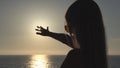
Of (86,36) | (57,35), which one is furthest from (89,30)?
(57,35)

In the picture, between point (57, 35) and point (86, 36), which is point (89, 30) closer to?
point (86, 36)

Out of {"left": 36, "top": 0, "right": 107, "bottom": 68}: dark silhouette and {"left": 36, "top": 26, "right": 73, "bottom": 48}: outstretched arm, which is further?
{"left": 36, "top": 26, "right": 73, "bottom": 48}: outstretched arm

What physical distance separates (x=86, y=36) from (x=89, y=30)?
0.04 metres

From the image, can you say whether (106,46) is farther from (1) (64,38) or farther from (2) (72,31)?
(1) (64,38)

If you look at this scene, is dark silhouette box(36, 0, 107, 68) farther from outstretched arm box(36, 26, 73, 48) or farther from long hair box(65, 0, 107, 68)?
outstretched arm box(36, 26, 73, 48)

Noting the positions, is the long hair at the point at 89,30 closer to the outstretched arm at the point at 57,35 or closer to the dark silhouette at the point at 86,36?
the dark silhouette at the point at 86,36

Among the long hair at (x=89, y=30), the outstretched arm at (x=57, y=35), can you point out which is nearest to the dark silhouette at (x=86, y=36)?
the long hair at (x=89, y=30)

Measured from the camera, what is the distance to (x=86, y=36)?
246 centimetres

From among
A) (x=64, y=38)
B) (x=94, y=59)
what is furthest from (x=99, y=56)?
(x=64, y=38)

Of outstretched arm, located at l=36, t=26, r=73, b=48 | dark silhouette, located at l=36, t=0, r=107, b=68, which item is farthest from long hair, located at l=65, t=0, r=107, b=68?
outstretched arm, located at l=36, t=26, r=73, b=48

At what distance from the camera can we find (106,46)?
100 inches

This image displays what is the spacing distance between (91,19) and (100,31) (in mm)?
90

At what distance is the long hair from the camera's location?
2451mm

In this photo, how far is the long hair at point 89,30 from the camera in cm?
245
